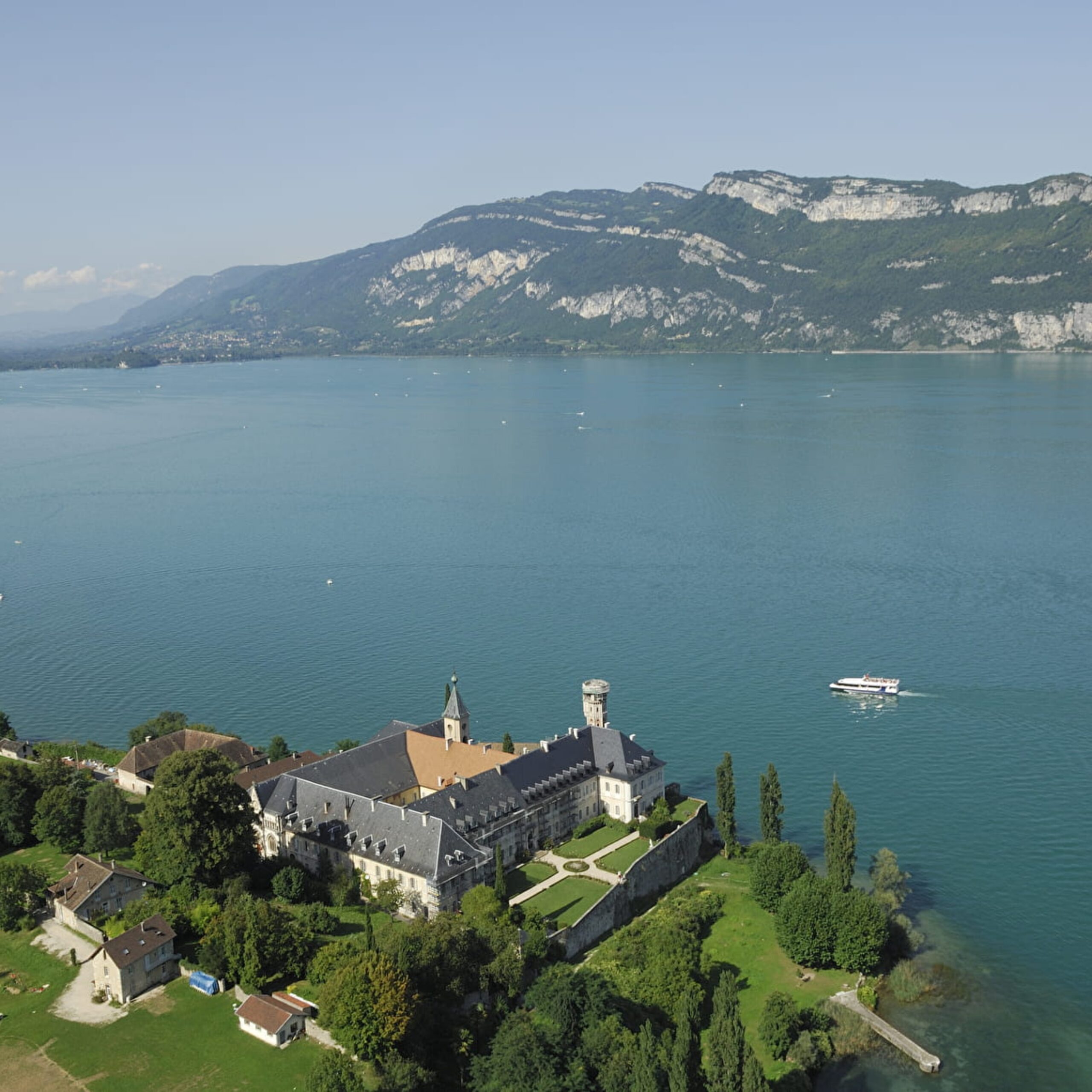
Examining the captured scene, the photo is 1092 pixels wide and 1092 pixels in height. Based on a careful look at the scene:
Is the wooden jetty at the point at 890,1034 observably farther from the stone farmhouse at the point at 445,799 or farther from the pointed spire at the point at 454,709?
the pointed spire at the point at 454,709

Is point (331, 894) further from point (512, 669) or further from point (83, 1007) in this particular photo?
point (512, 669)

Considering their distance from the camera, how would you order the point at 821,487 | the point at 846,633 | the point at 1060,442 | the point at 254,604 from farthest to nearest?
the point at 1060,442 < the point at 821,487 < the point at 254,604 < the point at 846,633

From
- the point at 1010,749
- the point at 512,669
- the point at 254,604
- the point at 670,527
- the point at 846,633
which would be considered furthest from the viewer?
the point at 670,527

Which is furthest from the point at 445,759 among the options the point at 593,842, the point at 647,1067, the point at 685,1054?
the point at 685,1054

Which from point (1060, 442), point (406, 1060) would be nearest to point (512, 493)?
point (1060, 442)

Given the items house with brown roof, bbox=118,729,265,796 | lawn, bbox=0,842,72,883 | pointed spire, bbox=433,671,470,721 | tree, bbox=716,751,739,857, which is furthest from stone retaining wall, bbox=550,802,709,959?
lawn, bbox=0,842,72,883

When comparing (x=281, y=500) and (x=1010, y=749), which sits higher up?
(x=281, y=500)

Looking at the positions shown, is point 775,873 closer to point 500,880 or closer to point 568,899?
point 568,899

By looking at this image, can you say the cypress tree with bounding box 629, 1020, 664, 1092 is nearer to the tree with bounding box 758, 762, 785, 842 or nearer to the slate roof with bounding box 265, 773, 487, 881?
the slate roof with bounding box 265, 773, 487, 881
